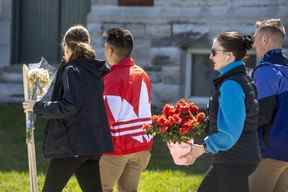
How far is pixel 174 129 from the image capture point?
4.93 m

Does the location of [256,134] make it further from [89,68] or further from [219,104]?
[89,68]

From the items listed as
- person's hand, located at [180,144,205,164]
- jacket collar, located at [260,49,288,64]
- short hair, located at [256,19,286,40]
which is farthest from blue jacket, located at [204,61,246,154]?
short hair, located at [256,19,286,40]

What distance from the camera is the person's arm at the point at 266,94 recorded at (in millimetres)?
5133

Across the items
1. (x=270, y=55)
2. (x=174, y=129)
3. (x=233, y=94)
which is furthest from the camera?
(x=270, y=55)

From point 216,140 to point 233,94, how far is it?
30cm

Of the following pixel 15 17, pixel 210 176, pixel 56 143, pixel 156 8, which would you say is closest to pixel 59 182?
pixel 56 143

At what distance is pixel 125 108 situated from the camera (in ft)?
18.9

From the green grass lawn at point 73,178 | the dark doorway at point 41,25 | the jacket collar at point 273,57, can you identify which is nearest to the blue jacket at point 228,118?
the jacket collar at point 273,57

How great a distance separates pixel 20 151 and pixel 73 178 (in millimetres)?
1515

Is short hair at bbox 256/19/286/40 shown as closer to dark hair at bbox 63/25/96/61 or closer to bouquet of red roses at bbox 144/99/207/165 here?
bouquet of red roses at bbox 144/99/207/165

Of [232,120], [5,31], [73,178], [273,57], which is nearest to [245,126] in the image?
[232,120]

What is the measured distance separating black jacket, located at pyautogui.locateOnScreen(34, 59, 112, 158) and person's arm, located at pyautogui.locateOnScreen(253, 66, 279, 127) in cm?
117

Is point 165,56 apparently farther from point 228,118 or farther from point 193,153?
point 228,118

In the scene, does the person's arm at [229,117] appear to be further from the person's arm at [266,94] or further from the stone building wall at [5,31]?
the stone building wall at [5,31]
